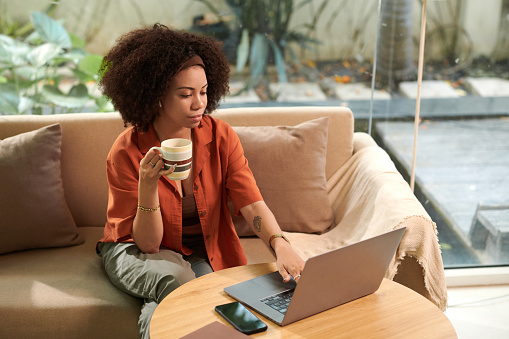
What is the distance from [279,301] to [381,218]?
63 cm

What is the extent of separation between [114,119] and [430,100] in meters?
1.50

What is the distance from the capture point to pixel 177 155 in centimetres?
140

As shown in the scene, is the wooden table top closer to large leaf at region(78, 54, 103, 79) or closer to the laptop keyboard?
the laptop keyboard

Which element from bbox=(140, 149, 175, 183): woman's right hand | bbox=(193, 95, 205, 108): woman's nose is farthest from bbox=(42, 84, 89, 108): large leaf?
bbox=(140, 149, 175, 183): woman's right hand

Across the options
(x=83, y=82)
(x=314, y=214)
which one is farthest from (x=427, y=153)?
(x=83, y=82)

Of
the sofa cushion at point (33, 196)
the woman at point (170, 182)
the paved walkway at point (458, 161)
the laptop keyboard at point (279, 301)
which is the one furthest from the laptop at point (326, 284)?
the paved walkway at point (458, 161)

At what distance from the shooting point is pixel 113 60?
1767 millimetres

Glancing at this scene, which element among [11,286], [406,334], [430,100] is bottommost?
[11,286]

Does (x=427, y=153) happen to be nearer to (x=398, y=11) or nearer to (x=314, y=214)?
(x=398, y=11)

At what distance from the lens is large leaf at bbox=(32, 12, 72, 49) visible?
252cm

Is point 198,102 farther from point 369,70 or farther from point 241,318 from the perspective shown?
point 369,70

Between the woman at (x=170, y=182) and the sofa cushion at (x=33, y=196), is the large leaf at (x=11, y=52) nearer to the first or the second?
the sofa cushion at (x=33, y=196)

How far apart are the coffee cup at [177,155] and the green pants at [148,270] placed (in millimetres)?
323

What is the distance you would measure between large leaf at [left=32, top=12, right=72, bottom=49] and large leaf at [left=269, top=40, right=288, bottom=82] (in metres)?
1.00
